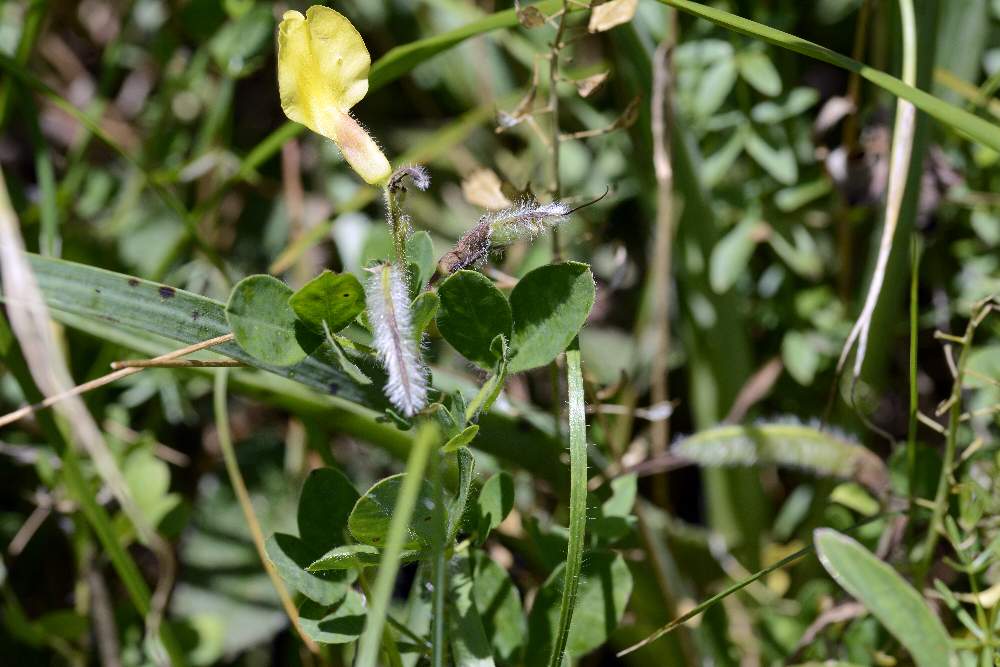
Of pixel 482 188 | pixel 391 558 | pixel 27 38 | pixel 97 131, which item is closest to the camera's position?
pixel 391 558

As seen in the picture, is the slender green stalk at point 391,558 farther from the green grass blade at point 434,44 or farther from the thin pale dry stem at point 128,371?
the green grass blade at point 434,44

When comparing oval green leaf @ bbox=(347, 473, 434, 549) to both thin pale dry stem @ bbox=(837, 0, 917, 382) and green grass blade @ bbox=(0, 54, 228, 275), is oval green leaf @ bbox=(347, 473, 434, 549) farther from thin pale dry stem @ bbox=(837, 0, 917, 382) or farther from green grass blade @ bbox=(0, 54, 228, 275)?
green grass blade @ bbox=(0, 54, 228, 275)

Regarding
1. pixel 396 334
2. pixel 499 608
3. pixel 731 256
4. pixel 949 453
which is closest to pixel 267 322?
pixel 396 334

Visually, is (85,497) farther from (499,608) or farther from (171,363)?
(499,608)

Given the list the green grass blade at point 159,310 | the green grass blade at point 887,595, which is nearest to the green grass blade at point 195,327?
the green grass blade at point 159,310

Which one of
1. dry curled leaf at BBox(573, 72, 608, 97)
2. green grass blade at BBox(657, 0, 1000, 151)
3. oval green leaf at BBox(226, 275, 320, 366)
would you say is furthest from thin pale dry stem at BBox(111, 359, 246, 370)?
green grass blade at BBox(657, 0, 1000, 151)

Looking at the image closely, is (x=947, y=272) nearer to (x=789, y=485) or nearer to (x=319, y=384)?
(x=789, y=485)

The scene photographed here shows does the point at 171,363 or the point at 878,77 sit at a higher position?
the point at 878,77
